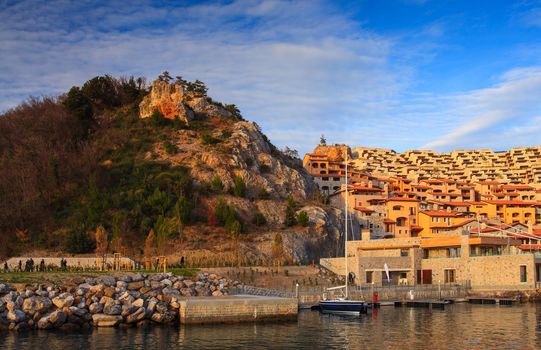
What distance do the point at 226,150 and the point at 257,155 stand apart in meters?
5.93

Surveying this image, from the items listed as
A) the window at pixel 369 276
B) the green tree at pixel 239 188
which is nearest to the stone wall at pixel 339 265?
the window at pixel 369 276

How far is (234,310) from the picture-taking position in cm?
3756

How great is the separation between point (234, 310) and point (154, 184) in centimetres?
4275

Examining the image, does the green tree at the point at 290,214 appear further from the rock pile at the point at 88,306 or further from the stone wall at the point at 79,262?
the rock pile at the point at 88,306

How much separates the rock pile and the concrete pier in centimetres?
127

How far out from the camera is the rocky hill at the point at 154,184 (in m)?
67.0

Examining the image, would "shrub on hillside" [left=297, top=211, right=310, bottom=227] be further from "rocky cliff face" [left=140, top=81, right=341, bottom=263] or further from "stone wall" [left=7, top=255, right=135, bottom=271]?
"stone wall" [left=7, top=255, right=135, bottom=271]

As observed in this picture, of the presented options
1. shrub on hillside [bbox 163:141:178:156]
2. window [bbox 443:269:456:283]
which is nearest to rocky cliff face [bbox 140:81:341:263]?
shrub on hillside [bbox 163:141:178:156]

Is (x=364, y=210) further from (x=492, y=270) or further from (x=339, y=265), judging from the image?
(x=492, y=270)

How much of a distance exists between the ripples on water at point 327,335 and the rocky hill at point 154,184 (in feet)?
77.4

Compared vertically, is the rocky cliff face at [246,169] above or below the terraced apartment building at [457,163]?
below

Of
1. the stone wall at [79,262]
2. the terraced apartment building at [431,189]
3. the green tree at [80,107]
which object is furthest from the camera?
the terraced apartment building at [431,189]

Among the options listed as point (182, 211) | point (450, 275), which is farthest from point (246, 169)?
point (450, 275)

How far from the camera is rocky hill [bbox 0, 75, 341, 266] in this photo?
67.0 meters
